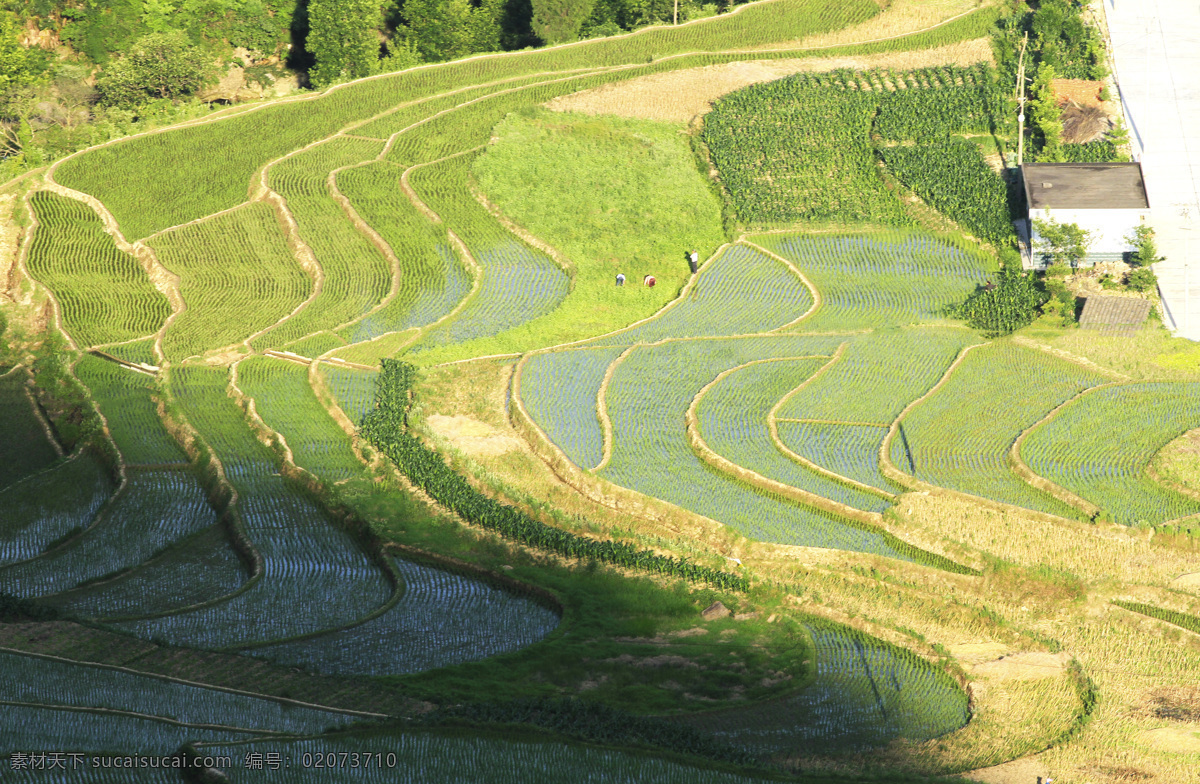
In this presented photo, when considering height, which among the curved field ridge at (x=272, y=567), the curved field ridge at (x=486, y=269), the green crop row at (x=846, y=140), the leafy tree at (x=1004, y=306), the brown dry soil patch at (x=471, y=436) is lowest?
the curved field ridge at (x=272, y=567)

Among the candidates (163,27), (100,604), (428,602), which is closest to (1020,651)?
(428,602)

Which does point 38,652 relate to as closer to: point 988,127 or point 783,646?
point 783,646

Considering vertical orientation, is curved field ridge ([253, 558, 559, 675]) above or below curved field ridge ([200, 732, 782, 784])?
above

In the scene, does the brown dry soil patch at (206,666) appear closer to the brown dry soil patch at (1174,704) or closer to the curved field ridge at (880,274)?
the brown dry soil patch at (1174,704)

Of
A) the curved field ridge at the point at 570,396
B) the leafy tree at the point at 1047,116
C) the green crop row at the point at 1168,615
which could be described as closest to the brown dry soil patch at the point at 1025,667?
the green crop row at the point at 1168,615

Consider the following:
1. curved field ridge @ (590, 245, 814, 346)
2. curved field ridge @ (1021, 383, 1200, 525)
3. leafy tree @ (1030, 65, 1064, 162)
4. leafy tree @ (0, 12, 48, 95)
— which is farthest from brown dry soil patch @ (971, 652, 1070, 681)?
leafy tree @ (0, 12, 48, 95)

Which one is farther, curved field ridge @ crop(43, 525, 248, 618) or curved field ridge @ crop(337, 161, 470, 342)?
curved field ridge @ crop(337, 161, 470, 342)

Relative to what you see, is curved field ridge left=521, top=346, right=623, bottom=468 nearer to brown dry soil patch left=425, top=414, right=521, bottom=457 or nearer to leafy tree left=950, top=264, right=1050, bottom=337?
brown dry soil patch left=425, top=414, right=521, bottom=457

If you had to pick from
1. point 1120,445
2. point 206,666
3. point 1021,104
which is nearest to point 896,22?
point 1021,104
